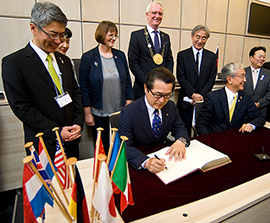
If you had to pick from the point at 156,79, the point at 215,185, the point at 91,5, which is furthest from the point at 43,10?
the point at 91,5

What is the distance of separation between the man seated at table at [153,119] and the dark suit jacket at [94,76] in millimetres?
709

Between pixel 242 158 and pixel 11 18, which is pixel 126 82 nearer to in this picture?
pixel 242 158

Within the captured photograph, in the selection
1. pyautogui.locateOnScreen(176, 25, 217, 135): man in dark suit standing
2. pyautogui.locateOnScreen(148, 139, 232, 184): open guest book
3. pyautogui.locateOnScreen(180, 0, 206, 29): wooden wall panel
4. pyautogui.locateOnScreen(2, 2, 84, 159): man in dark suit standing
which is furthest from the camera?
pyautogui.locateOnScreen(180, 0, 206, 29): wooden wall panel

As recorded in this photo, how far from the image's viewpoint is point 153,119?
1636mm

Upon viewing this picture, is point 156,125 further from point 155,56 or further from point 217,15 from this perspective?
point 217,15

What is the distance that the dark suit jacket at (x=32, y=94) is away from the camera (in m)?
1.31

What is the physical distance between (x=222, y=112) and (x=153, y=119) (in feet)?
3.23

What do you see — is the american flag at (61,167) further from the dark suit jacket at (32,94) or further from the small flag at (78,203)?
the dark suit jacket at (32,94)

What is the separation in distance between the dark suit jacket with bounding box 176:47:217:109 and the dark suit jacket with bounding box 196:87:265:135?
67 cm

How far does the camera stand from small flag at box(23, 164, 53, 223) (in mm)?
620

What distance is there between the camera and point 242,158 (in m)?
1.42

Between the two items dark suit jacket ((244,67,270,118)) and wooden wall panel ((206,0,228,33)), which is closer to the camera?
dark suit jacket ((244,67,270,118))

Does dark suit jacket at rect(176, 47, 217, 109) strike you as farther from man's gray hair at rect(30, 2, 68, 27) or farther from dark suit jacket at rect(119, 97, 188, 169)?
man's gray hair at rect(30, 2, 68, 27)

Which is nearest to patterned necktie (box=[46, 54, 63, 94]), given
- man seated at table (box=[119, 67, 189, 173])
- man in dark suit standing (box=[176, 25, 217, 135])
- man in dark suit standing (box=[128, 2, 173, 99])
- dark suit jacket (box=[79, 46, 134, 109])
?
man seated at table (box=[119, 67, 189, 173])
